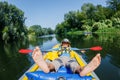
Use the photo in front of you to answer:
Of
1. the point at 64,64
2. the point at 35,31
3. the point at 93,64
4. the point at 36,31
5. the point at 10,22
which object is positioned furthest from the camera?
the point at 36,31

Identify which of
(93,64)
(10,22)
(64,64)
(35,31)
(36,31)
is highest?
(10,22)

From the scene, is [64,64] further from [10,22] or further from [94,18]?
[94,18]

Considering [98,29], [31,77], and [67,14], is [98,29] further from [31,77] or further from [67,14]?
[31,77]

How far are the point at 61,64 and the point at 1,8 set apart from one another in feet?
144

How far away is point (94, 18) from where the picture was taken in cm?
6022

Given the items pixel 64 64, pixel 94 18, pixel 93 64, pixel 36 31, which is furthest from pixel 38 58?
pixel 36 31

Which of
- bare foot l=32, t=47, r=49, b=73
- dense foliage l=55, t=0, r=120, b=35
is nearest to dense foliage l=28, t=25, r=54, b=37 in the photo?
dense foliage l=55, t=0, r=120, b=35

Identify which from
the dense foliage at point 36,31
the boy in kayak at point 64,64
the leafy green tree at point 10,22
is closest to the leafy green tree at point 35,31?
the dense foliage at point 36,31

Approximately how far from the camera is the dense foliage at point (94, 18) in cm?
5031

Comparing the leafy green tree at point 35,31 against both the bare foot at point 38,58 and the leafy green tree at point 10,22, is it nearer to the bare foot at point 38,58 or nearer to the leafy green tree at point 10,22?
the leafy green tree at point 10,22

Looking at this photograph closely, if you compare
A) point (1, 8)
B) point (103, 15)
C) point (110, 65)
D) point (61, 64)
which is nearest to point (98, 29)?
point (103, 15)

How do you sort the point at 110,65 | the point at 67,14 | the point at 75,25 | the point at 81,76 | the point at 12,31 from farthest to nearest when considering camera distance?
the point at 67,14
the point at 75,25
the point at 12,31
the point at 110,65
the point at 81,76

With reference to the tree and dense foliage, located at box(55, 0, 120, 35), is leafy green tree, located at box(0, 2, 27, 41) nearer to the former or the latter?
dense foliage, located at box(55, 0, 120, 35)

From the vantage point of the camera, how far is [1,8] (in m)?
46.7
